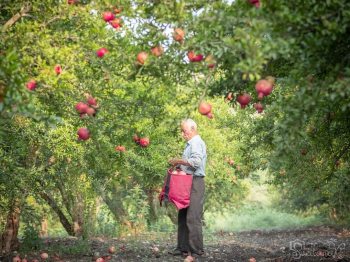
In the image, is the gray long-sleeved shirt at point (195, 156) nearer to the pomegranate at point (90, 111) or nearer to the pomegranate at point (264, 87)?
the pomegranate at point (90, 111)

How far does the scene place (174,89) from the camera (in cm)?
417

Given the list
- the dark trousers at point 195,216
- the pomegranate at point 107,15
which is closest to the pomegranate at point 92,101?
the pomegranate at point 107,15

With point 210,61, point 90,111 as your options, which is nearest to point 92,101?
point 90,111

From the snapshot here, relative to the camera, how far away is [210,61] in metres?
3.88

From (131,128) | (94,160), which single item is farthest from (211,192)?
(131,128)

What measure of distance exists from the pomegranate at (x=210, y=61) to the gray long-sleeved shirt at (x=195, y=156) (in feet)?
9.04

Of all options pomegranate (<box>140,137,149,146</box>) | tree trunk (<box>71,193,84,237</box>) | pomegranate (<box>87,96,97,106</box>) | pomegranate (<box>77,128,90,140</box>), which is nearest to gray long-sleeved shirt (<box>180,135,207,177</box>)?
pomegranate (<box>140,137,149,146</box>)

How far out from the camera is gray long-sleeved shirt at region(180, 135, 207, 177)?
666 centimetres

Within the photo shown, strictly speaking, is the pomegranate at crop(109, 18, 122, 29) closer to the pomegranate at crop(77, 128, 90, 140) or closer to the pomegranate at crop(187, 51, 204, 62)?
the pomegranate at crop(187, 51, 204, 62)

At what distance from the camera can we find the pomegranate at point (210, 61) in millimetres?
3875

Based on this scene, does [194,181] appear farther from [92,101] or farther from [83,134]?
[92,101]

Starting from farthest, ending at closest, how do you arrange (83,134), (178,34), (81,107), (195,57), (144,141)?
(144,141) < (83,134) < (81,107) < (195,57) < (178,34)

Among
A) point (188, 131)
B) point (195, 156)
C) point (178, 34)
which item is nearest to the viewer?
point (178, 34)

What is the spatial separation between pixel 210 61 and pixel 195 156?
2.97 meters
